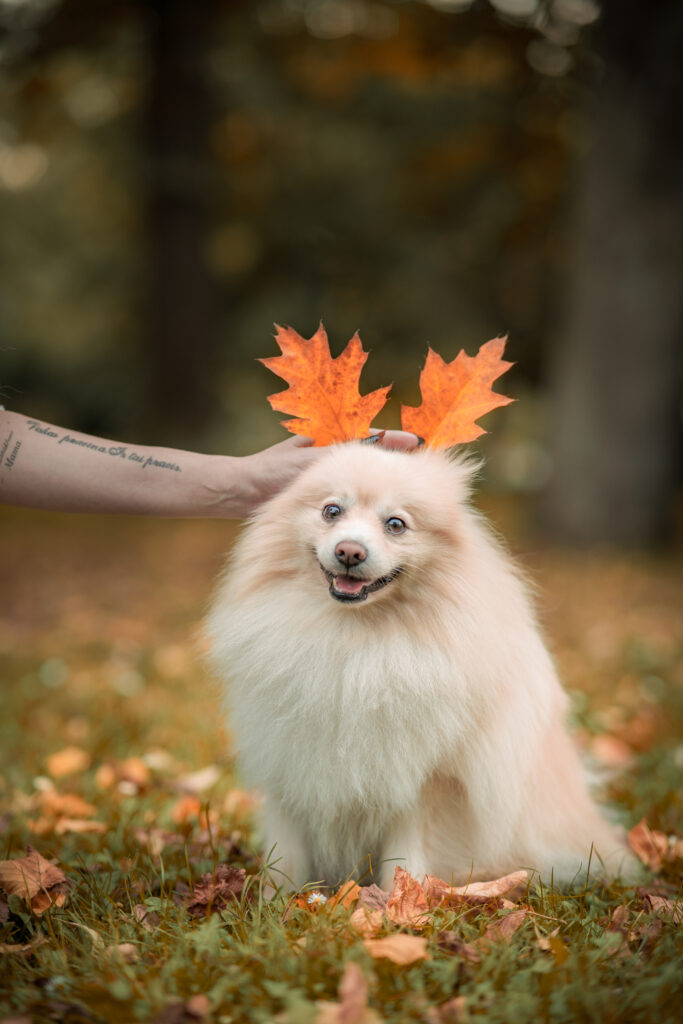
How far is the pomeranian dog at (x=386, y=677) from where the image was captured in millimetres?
2227

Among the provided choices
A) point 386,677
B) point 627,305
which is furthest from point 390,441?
point 627,305

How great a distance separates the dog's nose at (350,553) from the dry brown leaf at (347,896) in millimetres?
795

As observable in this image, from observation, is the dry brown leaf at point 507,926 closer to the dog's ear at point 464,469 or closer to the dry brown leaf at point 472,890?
the dry brown leaf at point 472,890

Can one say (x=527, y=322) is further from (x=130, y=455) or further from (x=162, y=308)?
(x=130, y=455)

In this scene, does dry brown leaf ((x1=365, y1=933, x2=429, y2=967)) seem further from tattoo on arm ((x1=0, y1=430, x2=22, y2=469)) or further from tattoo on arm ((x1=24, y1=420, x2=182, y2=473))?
tattoo on arm ((x1=0, y1=430, x2=22, y2=469))

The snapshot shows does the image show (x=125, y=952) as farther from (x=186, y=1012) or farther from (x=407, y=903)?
(x=407, y=903)

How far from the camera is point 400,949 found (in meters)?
1.83

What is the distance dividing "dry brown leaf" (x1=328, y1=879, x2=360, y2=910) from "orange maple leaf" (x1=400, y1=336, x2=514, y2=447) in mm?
1195

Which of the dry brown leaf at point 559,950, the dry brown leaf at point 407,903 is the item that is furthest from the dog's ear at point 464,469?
the dry brown leaf at point 559,950

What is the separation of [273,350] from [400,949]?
12.4m

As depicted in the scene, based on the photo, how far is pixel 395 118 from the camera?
13.4 meters

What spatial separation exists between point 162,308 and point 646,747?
1000 centimetres

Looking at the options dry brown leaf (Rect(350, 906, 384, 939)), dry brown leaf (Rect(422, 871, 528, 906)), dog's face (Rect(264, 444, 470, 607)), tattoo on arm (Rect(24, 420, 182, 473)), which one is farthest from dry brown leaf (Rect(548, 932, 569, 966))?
tattoo on arm (Rect(24, 420, 182, 473))

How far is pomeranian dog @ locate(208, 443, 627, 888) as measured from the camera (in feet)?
7.30
